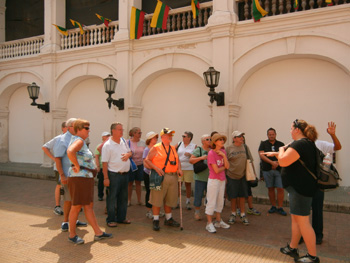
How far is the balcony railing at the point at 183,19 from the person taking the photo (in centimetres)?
983

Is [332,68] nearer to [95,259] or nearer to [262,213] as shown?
[262,213]

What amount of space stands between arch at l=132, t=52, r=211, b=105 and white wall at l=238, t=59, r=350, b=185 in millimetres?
1753

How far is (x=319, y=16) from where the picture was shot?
7.99 metres

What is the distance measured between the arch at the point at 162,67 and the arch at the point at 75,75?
1.19m

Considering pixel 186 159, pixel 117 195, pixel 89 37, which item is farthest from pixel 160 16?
pixel 117 195

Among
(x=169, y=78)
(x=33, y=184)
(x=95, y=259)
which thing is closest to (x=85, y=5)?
(x=169, y=78)

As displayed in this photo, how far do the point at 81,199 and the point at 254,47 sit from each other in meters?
6.97

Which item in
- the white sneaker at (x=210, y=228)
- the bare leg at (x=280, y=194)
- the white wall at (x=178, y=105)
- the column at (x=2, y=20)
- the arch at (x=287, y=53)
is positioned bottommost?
the white sneaker at (x=210, y=228)

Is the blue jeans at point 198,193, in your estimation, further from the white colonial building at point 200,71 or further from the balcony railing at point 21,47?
the balcony railing at point 21,47

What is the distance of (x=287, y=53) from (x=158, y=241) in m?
6.57

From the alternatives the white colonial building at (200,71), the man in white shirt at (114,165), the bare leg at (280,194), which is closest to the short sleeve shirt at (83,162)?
the man in white shirt at (114,165)

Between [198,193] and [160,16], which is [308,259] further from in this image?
[160,16]

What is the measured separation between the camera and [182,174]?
531 cm

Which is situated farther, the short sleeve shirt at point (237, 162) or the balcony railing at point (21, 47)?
the balcony railing at point (21, 47)
